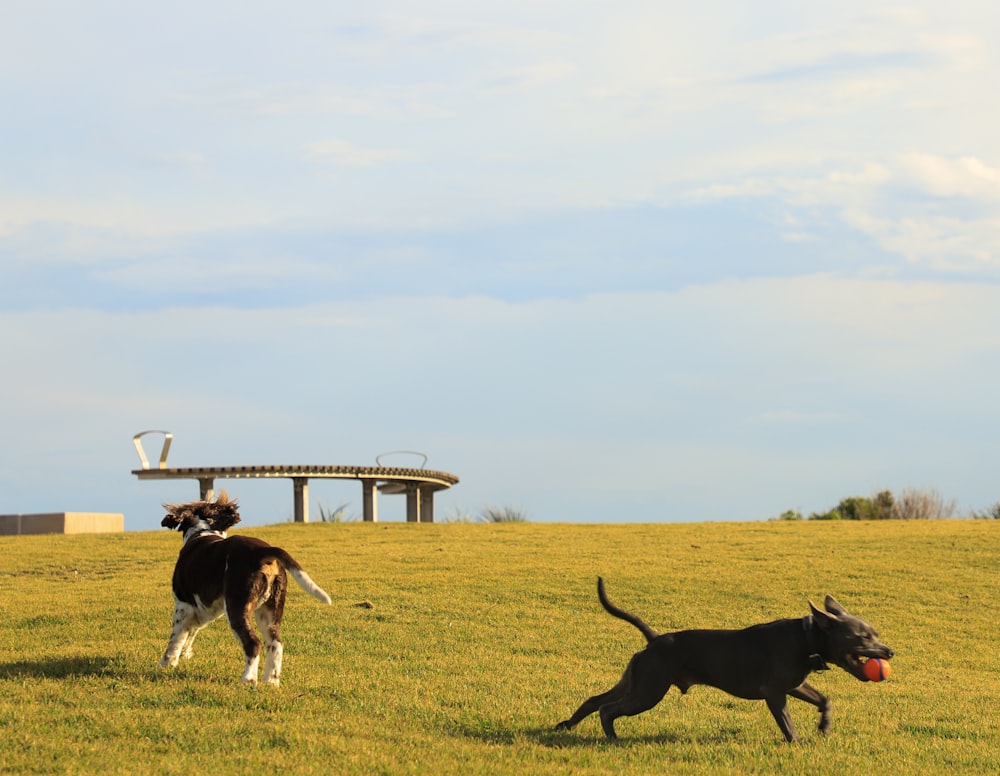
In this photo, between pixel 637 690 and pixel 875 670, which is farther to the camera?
pixel 637 690

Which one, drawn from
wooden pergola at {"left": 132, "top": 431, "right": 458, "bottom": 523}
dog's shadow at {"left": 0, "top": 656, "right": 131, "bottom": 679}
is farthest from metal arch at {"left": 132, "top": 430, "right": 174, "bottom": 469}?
dog's shadow at {"left": 0, "top": 656, "right": 131, "bottom": 679}

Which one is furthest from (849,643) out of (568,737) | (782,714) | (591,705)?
(568,737)

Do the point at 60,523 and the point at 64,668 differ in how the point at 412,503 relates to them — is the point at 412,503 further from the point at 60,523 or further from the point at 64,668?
the point at 64,668

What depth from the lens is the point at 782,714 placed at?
1044cm

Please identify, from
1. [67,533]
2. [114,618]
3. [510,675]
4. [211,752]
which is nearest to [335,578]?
[114,618]

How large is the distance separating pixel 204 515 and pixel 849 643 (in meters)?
7.46

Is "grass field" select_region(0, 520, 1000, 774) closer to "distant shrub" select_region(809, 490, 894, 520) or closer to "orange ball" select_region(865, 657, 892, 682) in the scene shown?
"orange ball" select_region(865, 657, 892, 682)

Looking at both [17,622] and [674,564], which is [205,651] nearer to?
[17,622]

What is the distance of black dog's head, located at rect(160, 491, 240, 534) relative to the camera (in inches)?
517

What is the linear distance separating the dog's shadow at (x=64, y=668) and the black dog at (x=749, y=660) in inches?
231

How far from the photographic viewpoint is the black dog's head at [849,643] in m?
9.92

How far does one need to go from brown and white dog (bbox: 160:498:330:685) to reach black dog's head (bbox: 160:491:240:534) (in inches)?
14.7

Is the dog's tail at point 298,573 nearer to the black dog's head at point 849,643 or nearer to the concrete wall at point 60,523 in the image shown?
the black dog's head at point 849,643

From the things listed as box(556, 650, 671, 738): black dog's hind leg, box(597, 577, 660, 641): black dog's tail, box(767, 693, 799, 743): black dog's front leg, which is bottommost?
box(767, 693, 799, 743): black dog's front leg
